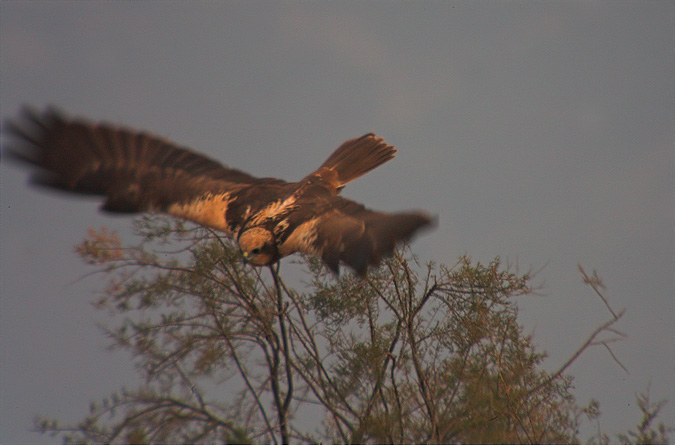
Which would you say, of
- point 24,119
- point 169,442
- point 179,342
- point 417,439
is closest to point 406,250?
point 417,439

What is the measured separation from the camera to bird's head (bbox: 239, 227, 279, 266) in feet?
14.1

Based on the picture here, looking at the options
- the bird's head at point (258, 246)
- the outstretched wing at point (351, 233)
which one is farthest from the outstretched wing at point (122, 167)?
the outstretched wing at point (351, 233)

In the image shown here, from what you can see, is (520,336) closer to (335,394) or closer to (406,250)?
(406,250)

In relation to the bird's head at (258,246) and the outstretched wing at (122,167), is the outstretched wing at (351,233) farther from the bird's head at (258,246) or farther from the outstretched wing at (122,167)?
the outstretched wing at (122,167)

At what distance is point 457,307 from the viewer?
4402 millimetres

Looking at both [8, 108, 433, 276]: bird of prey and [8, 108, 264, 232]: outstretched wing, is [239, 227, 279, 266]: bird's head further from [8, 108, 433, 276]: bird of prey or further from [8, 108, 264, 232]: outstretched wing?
[8, 108, 264, 232]: outstretched wing

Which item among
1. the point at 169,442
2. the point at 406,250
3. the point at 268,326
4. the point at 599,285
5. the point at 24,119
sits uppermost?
the point at 24,119

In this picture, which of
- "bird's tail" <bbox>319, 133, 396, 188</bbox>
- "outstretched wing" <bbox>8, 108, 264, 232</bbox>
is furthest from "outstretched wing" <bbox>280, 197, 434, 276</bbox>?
"bird's tail" <bbox>319, 133, 396, 188</bbox>

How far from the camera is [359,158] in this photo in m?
6.35

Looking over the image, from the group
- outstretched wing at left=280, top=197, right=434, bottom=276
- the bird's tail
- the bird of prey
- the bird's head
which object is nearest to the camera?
outstretched wing at left=280, top=197, right=434, bottom=276

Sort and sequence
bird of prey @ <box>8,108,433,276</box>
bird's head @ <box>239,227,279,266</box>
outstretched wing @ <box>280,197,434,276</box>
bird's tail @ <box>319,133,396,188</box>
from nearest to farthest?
1. outstretched wing @ <box>280,197,434,276</box>
2. bird of prey @ <box>8,108,433,276</box>
3. bird's head @ <box>239,227,279,266</box>
4. bird's tail @ <box>319,133,396,188</box>

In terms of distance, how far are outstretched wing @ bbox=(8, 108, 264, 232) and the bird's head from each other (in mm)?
448

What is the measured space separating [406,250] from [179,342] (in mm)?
1791

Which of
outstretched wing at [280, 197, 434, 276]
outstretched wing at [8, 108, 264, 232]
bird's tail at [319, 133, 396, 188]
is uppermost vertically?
bird's tail at [319, 133, 396, 188]
